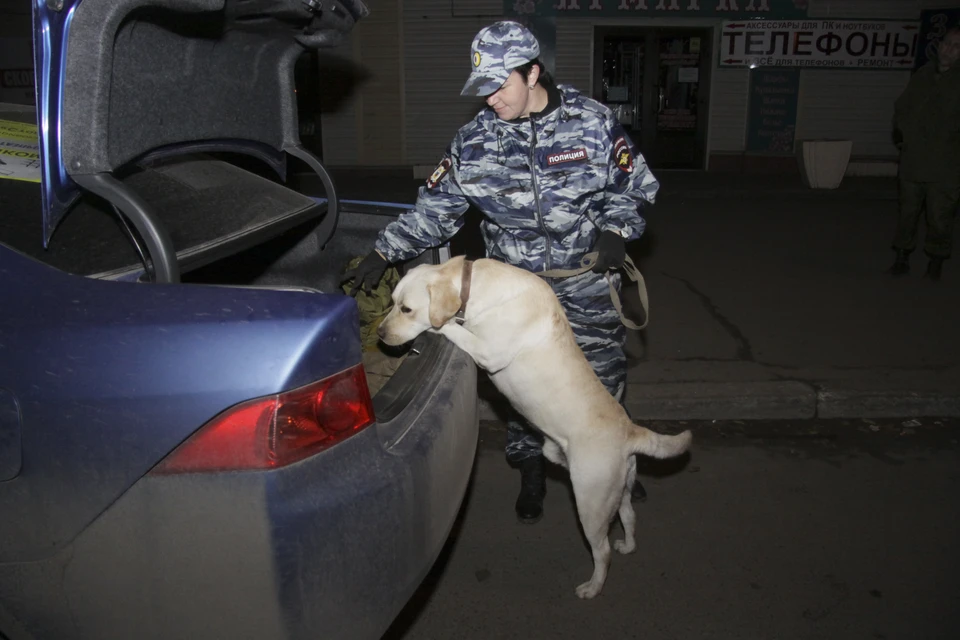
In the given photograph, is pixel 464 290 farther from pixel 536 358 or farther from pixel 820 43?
pixel 820 43

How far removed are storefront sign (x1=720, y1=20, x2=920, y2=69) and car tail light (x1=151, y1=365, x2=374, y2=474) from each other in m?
15.4

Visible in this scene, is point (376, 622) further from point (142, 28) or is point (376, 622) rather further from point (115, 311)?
point (142, 28)

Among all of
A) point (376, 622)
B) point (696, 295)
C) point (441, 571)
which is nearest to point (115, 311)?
point (376, 622)

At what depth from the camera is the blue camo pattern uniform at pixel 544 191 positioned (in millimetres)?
3049

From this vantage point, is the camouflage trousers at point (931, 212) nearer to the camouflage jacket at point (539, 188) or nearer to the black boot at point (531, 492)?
the camouflage jacket at point (539, 188)

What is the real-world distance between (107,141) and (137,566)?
98 centimetres

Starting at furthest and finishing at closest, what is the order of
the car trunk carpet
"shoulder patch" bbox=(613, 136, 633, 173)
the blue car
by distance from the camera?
"shoulder patch" bbox=(613, 136, 633, 173)
the car trunk carpet
the blue car

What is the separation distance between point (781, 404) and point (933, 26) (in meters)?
13.9

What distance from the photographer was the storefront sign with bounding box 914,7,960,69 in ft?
48.8

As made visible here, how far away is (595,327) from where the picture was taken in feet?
11.1

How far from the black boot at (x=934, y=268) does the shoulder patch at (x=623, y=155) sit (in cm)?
548

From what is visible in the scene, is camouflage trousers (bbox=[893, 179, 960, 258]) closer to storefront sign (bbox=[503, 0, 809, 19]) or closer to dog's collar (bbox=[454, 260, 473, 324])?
dog's collar (bbox=[454, 260, 473, 324])

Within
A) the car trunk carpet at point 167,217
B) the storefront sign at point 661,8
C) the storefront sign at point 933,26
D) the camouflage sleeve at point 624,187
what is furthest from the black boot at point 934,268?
the storefront sign at point 933,26

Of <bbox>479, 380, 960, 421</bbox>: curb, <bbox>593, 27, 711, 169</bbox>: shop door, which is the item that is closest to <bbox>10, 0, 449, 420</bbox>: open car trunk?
<bbox>479, 380, 960, 421</bbox>: curb
